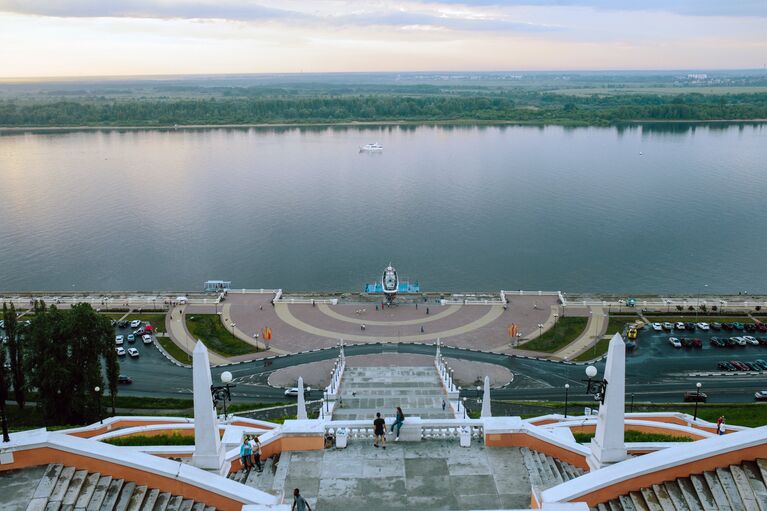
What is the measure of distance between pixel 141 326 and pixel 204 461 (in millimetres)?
41455

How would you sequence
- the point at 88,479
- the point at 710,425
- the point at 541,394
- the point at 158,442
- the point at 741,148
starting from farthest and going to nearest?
the point at 741,148, the point at 541,394, the point at 710,425, the point at 158,442, the point at 88,479

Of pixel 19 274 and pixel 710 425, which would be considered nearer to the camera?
pixel 710 425

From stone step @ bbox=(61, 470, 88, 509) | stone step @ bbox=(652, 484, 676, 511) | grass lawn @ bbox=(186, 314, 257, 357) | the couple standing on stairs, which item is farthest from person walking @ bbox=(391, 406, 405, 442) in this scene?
grass lawn @ bbox=(186, 314, 257, 357)

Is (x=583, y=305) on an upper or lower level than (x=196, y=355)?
lower

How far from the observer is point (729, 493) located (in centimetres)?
1482

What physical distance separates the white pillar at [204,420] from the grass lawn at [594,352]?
123ft

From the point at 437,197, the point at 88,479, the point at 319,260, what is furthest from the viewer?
the point at 437,197

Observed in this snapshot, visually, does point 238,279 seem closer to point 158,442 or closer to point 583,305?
point 583,305

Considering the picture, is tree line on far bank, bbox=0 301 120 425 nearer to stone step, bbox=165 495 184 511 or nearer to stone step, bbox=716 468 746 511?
stone step, bbox=165 495 184 511

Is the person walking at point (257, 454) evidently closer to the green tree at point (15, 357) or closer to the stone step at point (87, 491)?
the stone step at point (87, 491)

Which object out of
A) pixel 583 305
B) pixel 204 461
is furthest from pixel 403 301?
pixel 204 461

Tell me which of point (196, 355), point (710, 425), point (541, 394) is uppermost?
point (196, 355)

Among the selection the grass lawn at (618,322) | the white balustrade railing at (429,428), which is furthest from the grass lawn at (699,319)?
the white balustrade railing at (429,428)

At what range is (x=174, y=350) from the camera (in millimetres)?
51781
